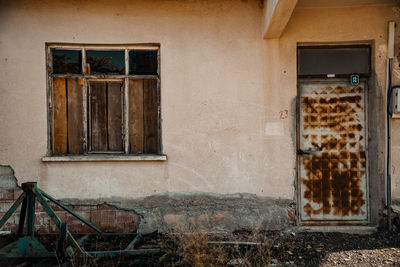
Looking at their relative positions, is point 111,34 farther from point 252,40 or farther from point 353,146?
point 353,146

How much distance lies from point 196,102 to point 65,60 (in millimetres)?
2036

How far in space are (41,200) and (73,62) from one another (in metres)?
2.12

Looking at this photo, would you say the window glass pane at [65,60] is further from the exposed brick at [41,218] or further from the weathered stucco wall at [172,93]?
the exposed brick at [41,218]

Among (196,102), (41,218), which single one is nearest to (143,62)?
(196,102)

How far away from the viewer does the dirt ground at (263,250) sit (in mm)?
3307

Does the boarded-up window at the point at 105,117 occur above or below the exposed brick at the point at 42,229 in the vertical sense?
above

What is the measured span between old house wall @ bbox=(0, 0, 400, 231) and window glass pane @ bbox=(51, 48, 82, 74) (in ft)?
0.56

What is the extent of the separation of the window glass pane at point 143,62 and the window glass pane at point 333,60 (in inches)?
85.5

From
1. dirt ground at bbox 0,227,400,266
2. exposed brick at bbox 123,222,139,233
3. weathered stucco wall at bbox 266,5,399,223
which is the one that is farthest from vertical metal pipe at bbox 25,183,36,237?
weathered stucco wall at bbox 266,5,399,223

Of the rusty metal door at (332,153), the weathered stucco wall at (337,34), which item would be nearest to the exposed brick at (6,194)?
the weathered stucco wall at (337,34)

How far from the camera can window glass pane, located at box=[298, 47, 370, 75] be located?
4332mm

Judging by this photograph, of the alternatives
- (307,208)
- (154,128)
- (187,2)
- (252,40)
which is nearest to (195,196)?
(154,128)

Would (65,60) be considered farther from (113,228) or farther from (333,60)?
(333,60)

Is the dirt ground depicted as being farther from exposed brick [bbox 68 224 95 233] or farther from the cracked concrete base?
exposed brick [bbox 68 224 95 233]
